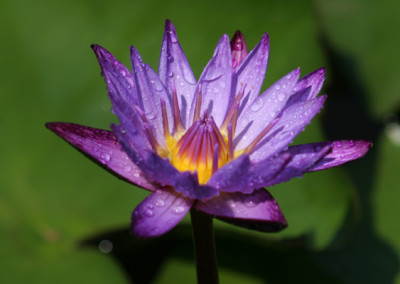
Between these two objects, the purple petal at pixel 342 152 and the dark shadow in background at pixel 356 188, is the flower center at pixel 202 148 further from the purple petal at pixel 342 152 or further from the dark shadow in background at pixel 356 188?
the dark shadow in background at pixel 356 188

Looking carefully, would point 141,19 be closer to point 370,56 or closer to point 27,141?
point 27,141

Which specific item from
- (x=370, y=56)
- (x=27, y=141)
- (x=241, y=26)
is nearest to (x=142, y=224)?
(x=27, y=141)

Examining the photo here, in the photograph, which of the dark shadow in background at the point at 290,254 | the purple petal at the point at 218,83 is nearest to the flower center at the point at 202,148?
the purple petal at the point at 218,83

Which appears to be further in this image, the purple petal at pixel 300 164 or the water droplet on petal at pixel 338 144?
the water droplet on petal at pixel 338 144

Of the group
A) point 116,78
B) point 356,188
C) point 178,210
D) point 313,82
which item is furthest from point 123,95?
point 356,188

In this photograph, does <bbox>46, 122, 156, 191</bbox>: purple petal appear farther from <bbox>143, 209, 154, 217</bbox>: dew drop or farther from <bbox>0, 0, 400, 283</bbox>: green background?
<bbox>0, 0, 400, 283</bbox>: green background

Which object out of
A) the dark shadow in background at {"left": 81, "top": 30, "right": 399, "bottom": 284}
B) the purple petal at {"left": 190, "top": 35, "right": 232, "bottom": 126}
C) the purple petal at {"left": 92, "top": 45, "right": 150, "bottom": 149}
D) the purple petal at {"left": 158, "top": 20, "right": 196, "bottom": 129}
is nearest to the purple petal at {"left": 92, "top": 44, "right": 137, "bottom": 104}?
the purple petal at {"left": 92, "top": 45, "right": 150, "bottom": 149}

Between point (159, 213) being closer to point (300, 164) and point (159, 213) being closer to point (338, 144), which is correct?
point (300, 164)
